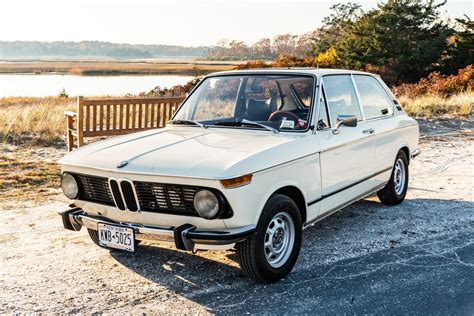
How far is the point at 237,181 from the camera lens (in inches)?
160

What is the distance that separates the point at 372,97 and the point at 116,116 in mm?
5548

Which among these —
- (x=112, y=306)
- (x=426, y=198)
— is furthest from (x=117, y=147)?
(x=426, y=198)

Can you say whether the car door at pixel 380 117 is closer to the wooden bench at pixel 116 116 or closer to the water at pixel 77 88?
the wooden bench at pixel 116 116

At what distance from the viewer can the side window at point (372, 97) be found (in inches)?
250

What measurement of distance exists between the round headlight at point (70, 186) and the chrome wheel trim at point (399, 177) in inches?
163

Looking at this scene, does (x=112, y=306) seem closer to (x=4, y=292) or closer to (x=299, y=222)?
(x=4, y=292)

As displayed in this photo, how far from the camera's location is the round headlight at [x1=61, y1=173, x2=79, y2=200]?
15.5ft

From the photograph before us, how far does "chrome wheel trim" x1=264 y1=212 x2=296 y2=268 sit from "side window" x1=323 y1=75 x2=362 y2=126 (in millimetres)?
1300

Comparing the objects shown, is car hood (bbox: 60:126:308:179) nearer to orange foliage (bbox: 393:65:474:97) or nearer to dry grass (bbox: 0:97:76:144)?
dry grass (bbox: 0:97:76:144)

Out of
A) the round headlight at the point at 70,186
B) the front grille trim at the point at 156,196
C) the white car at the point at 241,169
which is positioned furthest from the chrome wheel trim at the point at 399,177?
the round headlight at the point at 70,186

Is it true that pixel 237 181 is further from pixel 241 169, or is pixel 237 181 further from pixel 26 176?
pixel 26 176

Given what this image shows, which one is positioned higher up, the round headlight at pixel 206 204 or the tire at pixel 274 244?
the round headlight at pixel 206 204

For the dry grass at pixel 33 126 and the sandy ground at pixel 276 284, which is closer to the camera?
the sandy ground at pixel 276 284

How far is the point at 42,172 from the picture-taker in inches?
356
